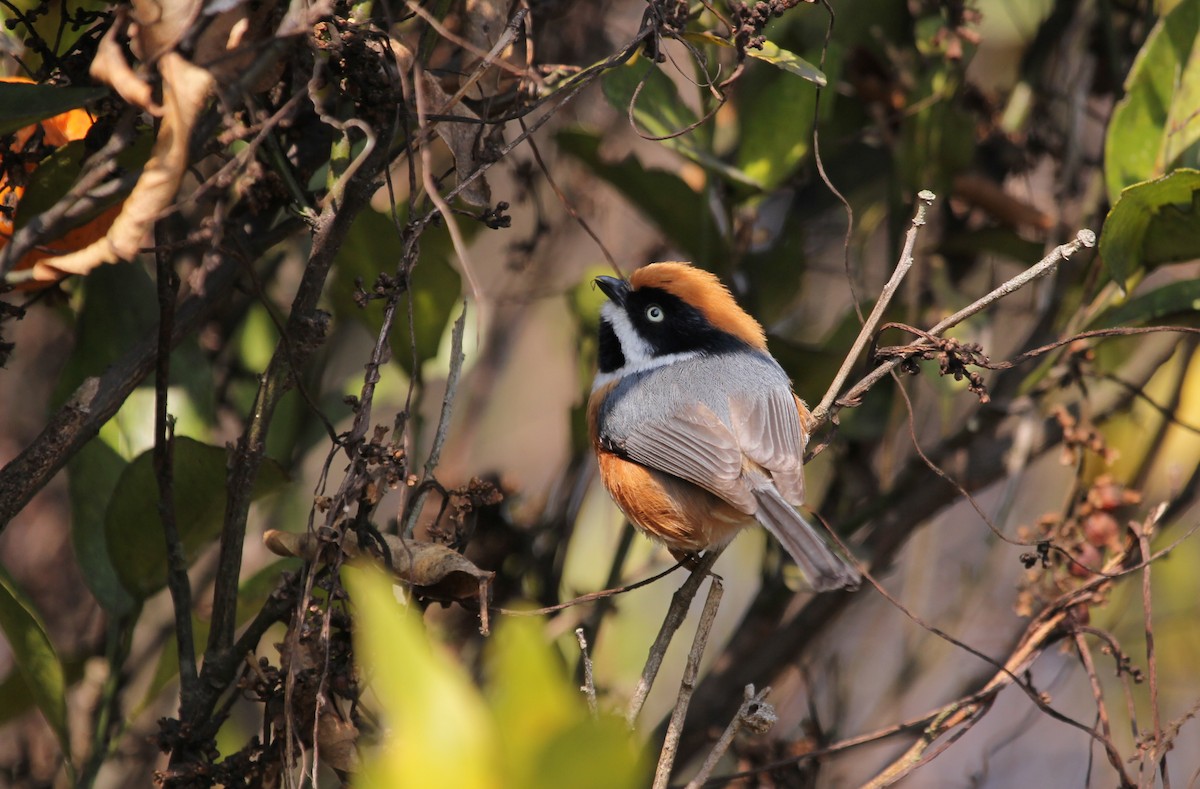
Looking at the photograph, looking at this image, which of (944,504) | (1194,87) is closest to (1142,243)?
(1194,87)

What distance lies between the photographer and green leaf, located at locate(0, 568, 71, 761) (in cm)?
231

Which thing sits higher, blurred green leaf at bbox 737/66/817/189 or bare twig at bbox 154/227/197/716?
blurred green leaf at bbox 737/66/817/189

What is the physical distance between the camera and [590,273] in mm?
3982

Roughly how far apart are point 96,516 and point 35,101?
3.78 feet

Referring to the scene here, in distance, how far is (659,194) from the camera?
3.38 m

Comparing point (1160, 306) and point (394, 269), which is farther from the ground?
point (1160, 306)

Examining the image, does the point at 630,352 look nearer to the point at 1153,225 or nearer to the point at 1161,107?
the point at 1153,225

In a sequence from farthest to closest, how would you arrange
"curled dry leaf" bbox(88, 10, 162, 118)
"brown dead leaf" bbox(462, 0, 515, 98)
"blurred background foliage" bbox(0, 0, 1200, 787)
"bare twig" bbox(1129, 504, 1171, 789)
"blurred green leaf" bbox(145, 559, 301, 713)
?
"blurred green leaf" bbox(145, 559, 301, 713)
"brown dead leaf" bbox(462, 0, 515, 98)
"bare twig" bbox(1129, 504, 1171, 789)
"blurred background foliage" bbox(0, 0, 1200, 787)
"curled dry leaf" bbox(88, 10, 162, 118)

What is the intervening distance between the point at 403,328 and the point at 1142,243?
1965 mm

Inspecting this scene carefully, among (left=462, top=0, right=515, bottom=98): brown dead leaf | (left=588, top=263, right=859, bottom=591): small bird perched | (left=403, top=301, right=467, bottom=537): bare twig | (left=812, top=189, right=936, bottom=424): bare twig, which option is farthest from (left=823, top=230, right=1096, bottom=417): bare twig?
(left=462, top=0, right=515, bottom=98): brown dead leaf

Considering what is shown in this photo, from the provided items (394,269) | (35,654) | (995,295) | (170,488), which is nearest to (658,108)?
(394,269)

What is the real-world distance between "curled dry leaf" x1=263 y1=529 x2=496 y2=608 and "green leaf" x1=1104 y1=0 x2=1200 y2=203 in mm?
1993

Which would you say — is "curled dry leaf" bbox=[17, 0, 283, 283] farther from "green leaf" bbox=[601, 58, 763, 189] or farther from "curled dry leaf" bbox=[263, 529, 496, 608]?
"green leaf" bbox=[601, 58, 763, 189]

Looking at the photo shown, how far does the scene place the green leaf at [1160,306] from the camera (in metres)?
2.87
